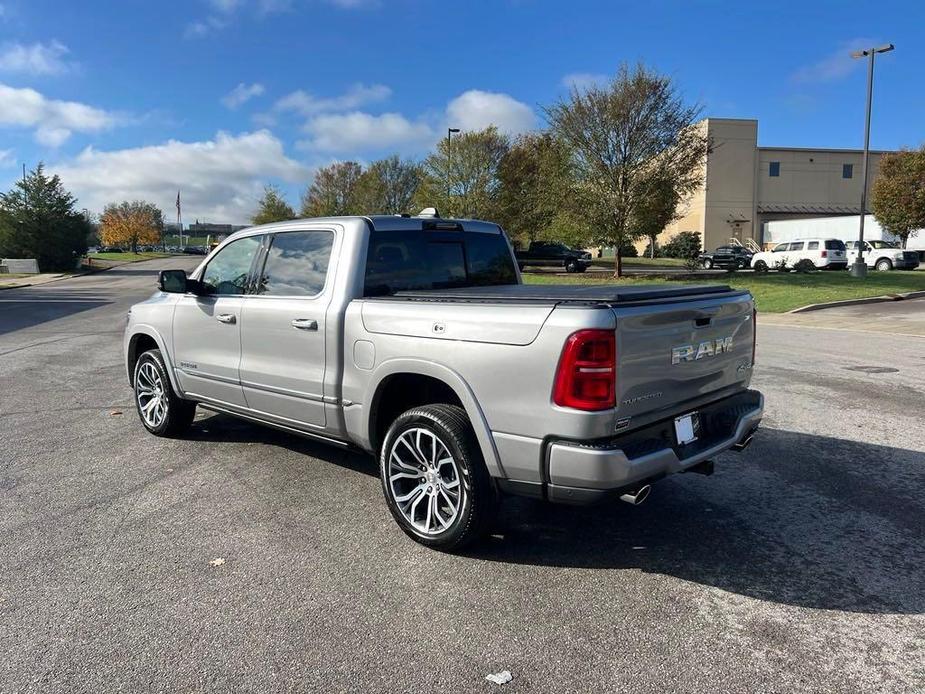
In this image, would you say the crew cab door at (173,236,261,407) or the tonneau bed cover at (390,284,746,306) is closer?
the tonneau bed cover at (390,284,746,306)

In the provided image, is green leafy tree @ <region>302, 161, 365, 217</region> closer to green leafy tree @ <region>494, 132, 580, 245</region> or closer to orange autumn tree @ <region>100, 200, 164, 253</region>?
green leafy tree @ <region>494, 132, 580, 245</region>

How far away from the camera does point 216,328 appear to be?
5273mm

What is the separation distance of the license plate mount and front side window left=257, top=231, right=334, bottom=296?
237 cm

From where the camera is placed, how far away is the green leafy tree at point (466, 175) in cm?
3488

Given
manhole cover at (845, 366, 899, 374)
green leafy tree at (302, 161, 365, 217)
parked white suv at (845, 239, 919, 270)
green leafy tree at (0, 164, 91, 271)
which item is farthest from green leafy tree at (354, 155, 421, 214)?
manhole cover at (845, 366, 899, 374)

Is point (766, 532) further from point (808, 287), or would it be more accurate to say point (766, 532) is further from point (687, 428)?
point (808, 287)

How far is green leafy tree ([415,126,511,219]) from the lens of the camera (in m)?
34.9

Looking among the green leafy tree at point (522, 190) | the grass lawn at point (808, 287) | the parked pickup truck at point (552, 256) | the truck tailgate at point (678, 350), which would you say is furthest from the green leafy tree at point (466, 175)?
the truck tailgate at point (678, 350)

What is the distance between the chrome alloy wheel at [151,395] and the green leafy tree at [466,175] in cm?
2907

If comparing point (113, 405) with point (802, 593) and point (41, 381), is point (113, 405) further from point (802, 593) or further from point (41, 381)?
point (802, 593)

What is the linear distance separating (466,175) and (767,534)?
32.5m

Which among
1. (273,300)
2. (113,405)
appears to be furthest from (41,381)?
(273,300)

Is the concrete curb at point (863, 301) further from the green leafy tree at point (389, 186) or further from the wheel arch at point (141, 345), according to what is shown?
the green leafy tree at point (389, 186)

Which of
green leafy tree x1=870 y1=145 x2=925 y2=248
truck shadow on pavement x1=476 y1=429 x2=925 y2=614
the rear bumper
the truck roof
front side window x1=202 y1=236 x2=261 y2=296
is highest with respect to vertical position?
green leafy tree x1=870 y1=145 x2=925 y2=248
